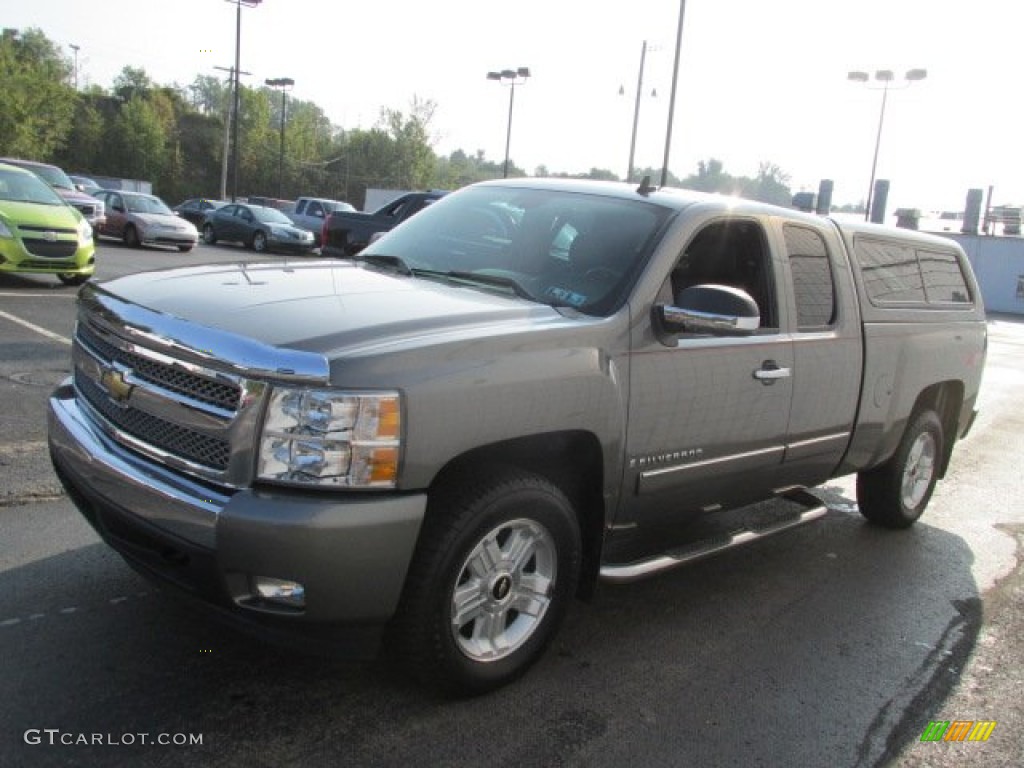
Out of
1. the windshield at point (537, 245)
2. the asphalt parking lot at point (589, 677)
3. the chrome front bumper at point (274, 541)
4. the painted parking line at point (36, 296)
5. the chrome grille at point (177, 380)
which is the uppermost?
the windshield at point (537, 245)

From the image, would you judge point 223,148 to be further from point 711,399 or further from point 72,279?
point 711,399

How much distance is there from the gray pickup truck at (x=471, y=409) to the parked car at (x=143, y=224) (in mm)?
19479

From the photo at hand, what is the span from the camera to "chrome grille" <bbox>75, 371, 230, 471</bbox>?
2846mm

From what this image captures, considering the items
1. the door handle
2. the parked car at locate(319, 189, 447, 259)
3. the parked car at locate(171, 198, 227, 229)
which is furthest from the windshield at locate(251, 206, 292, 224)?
the door handle

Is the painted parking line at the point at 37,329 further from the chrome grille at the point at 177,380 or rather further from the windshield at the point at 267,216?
the windshield at the point at 267,216

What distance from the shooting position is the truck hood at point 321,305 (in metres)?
2.91

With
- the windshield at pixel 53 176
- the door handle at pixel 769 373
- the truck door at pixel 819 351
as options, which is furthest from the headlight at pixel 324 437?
the windshield at pixel 53 176

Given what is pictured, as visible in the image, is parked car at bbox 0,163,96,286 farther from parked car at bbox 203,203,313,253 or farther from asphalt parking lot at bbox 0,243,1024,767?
parked car at bbox 203,203,313,253

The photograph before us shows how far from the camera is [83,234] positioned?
41.2 feet

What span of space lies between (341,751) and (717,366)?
6.97 feet

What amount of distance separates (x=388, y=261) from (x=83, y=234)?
9.89 metres

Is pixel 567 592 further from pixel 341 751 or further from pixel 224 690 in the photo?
pixel 224 690

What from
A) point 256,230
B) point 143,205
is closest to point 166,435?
point 143,205

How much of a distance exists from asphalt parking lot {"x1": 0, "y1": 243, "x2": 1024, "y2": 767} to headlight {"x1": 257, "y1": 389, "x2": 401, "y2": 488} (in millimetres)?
826
